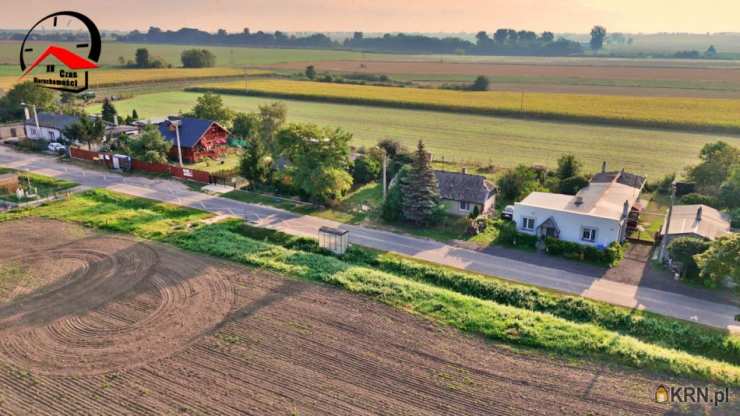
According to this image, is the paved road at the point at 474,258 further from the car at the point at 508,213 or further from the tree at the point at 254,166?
the car at the point at 508,213

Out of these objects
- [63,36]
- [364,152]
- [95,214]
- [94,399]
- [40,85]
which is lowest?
[94,399]

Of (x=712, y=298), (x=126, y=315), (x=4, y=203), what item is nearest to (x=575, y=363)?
(x=712, y=298)

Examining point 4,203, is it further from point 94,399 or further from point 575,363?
A: point 575,363

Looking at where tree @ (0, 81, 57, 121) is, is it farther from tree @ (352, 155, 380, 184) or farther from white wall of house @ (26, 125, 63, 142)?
tree @ (352, 155, 380, 184)

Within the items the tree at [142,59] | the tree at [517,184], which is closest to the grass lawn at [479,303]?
the tree at [517,184]

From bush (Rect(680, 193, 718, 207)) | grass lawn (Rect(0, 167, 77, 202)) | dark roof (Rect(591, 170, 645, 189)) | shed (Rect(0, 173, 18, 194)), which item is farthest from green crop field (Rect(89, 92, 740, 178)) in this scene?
shed (Rect(0, 173, 18, 194))
